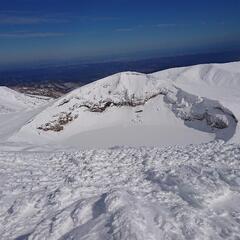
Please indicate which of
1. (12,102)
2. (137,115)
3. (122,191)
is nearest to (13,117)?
(137,115)

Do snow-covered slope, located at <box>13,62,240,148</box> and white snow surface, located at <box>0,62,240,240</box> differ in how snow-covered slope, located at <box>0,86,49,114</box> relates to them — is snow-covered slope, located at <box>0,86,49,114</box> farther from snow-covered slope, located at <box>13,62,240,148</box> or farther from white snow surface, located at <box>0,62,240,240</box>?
white snow surface, located at <box>0,62,240,240</box>

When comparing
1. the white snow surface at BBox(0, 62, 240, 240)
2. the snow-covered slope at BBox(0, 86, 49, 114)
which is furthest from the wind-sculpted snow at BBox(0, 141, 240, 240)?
the snow-covered slope at BBox(0, 86, 49, 114)

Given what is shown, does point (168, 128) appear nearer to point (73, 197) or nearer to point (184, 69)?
point (184, 69)

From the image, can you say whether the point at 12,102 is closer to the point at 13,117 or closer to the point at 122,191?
the point at 13,117

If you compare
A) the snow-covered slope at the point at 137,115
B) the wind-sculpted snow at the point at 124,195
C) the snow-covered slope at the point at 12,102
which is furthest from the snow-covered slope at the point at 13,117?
the wind-sculpted snow at the point at 124,195

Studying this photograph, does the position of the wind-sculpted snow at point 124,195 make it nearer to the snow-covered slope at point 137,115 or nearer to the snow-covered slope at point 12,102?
the snow-covered slope at point 137,115

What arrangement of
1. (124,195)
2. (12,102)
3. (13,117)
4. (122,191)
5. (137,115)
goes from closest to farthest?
(124,195)
(122,191)
(137,115)
(13,117)
(12,102)

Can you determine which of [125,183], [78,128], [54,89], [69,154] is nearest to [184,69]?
[78,128]
